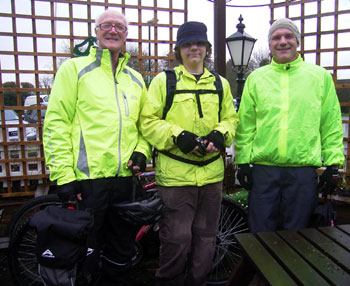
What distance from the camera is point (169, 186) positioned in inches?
83.0

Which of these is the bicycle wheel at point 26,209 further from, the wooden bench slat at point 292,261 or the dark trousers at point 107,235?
the wooden bench slat at point 292,261

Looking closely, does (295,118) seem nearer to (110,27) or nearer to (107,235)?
(110,27)

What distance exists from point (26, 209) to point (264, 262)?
6.92 ft

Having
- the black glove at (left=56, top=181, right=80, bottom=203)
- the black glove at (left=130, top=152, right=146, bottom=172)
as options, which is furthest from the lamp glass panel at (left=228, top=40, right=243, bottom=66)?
the black glove at (left=56, top=181, right=80, bottom=203)

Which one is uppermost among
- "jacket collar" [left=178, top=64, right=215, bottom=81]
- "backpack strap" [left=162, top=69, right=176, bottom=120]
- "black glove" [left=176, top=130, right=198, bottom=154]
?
"jacket collar" [left=178, top=64, right=215, bottom=81]

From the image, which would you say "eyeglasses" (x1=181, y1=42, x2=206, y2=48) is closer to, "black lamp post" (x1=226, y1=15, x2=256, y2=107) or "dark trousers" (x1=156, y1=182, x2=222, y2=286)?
"dark trousers" (x1=156, y1=182, x2=222, y2=286)

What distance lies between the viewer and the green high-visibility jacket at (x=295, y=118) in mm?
2152

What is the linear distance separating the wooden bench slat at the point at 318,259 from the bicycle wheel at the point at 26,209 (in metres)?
1.97

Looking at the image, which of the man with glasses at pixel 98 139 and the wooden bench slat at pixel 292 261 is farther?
the man with glasses at pixel 98 139

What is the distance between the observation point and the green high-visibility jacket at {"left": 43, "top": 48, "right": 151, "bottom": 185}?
6.09ft

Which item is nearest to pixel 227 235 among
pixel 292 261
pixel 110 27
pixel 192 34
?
pixel 292 261

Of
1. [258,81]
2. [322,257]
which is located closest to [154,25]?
[258,81]

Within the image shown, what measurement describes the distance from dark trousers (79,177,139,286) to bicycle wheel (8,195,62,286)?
75 cm

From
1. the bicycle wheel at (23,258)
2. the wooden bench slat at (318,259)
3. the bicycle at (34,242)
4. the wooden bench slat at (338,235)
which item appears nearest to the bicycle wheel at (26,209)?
the bicycle at (34,242)
